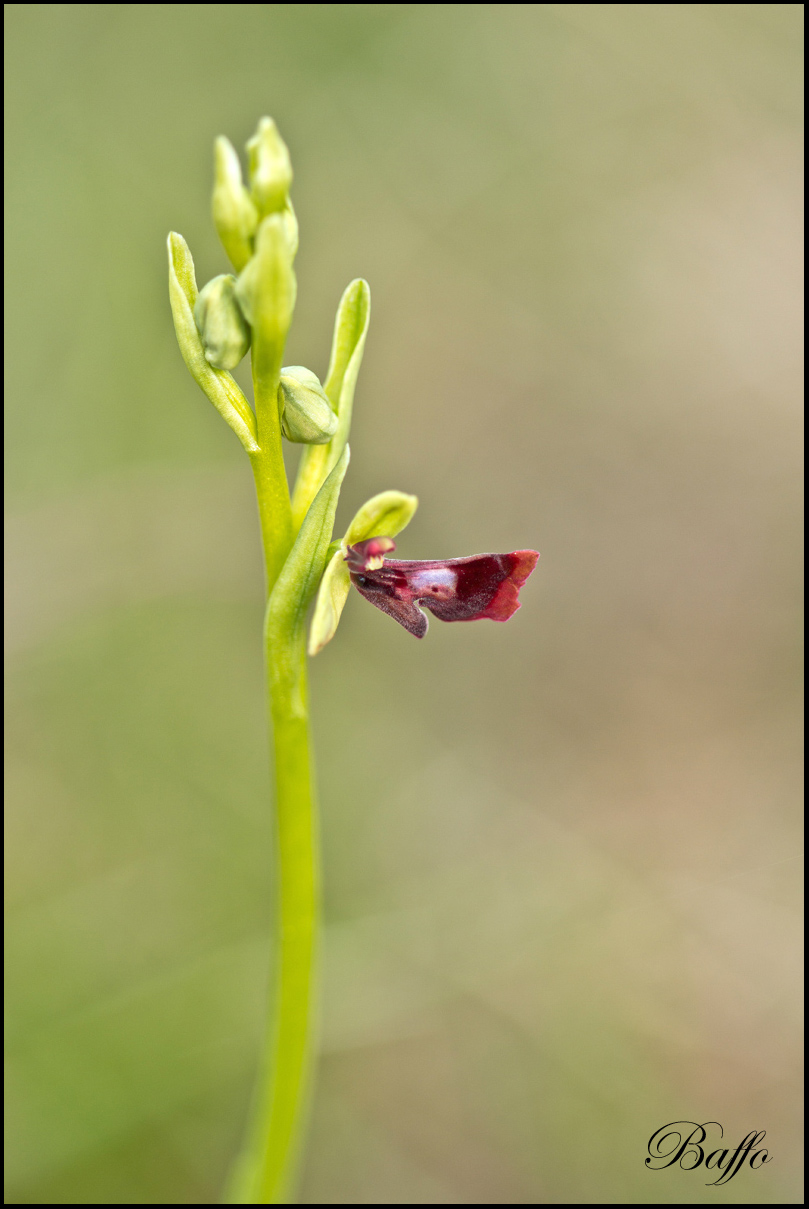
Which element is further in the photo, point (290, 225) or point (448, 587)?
point (448, 587)

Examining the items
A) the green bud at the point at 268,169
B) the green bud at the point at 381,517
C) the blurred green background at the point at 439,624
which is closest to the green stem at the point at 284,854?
the green bud at the point at 381,517

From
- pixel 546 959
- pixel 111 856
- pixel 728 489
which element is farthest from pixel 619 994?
pixel 728 489

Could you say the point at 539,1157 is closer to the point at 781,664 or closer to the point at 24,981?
the point at 24,981

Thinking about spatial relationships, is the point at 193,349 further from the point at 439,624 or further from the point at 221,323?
the point at 439,624

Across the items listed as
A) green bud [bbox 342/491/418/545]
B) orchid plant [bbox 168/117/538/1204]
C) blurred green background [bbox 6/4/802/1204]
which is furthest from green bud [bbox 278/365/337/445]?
blurred green background [bbox 6/4/802/1204]

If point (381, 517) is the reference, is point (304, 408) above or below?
above

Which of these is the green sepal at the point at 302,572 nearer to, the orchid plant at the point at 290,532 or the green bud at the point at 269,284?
the orchid plant at the point at 290,532

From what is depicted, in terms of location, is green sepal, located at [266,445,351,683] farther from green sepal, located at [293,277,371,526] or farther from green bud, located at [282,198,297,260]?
green bud, located at [282,198,297,260]

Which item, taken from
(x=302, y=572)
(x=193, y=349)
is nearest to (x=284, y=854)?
(x=302, y=572)
